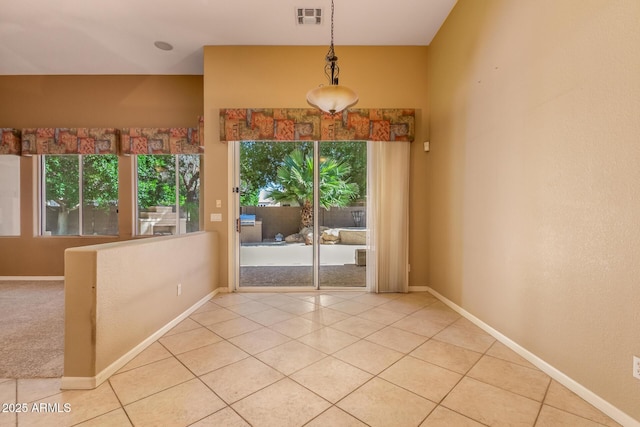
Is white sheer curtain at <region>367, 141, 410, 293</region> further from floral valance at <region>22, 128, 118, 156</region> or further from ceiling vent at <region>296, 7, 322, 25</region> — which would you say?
floral valance at <region>22, 128, 118, 156</region>

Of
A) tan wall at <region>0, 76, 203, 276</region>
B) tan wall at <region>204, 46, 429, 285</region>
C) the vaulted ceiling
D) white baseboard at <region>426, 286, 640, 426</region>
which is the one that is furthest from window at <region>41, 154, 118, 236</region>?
white baseboard at <region>426, 286, 640, 426</region>

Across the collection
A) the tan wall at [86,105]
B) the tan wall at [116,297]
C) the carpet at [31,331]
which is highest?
the tan wall at [86,105]

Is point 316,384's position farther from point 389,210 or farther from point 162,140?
point 162,140

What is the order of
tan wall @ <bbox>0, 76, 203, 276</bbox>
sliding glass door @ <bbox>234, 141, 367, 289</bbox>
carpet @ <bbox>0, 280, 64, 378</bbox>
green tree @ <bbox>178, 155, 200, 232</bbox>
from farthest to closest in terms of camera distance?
green tree @ <bbox>178, 155, 200, 232</bbox>
tan wall @ <bbox>0, 76, 203, 276</bbox>
sliding glass door @ <bbox>234, 141, 367, 289</bbox>
carpet @ <bbox>0, 280, 64, 378</bbox>

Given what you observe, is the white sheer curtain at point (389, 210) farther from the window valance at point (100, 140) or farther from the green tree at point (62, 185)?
the green tree at point (62, 185)

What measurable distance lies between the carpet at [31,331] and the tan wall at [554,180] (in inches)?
136

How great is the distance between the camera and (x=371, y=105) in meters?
3.74

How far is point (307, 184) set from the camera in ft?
12.8

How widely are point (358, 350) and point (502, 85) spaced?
2.55 metres

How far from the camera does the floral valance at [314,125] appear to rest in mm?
3609

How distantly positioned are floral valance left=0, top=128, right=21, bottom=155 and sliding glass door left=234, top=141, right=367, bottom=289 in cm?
379

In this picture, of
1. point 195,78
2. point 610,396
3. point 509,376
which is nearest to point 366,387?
point 509,376

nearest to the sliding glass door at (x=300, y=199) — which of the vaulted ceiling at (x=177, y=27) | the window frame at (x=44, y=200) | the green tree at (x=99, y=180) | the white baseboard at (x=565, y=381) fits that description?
the vaulted ceiling at (x=177, y=27)

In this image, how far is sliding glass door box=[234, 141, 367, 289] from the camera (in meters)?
3.86
